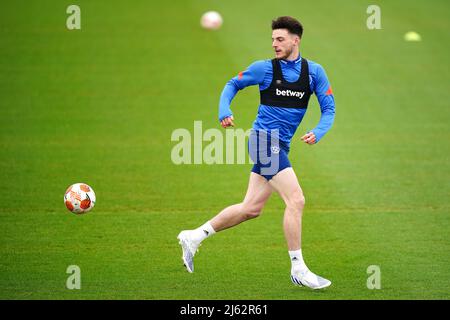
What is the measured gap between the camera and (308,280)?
944cm

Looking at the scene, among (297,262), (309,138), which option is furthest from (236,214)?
(309,138)

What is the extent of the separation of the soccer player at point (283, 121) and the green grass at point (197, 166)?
2.38ft

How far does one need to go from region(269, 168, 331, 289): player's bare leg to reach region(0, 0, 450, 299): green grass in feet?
0.76

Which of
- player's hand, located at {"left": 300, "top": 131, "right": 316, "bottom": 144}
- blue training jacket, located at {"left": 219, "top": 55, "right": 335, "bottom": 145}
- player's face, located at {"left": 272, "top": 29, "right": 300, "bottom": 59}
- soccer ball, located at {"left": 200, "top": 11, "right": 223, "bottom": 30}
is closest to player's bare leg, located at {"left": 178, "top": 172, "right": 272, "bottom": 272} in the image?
blue training jacket, located at {"left": 219, "top": 55, "right": 335, "bottom": 145}

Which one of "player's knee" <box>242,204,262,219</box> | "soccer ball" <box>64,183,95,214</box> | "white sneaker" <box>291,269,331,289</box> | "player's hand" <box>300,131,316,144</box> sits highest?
"player's hand" <box>300,131,316,144</box>

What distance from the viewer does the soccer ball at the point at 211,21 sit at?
2762cm

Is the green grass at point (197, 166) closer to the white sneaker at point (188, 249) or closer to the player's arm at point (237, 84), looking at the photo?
the white sneaker at point (188, 249)

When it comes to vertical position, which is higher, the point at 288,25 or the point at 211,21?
the point at 211,21

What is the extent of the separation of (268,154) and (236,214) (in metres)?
0.82

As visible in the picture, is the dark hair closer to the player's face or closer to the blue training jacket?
the player's face

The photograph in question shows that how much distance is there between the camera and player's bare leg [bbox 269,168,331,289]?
948 cm

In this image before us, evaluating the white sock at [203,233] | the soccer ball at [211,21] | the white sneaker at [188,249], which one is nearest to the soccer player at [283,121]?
the white sock at [203,233]

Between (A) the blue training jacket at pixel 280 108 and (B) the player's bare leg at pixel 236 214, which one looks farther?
(B) the player's bare leg at pixel 236 214

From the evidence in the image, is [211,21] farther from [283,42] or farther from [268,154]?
[268,154]
